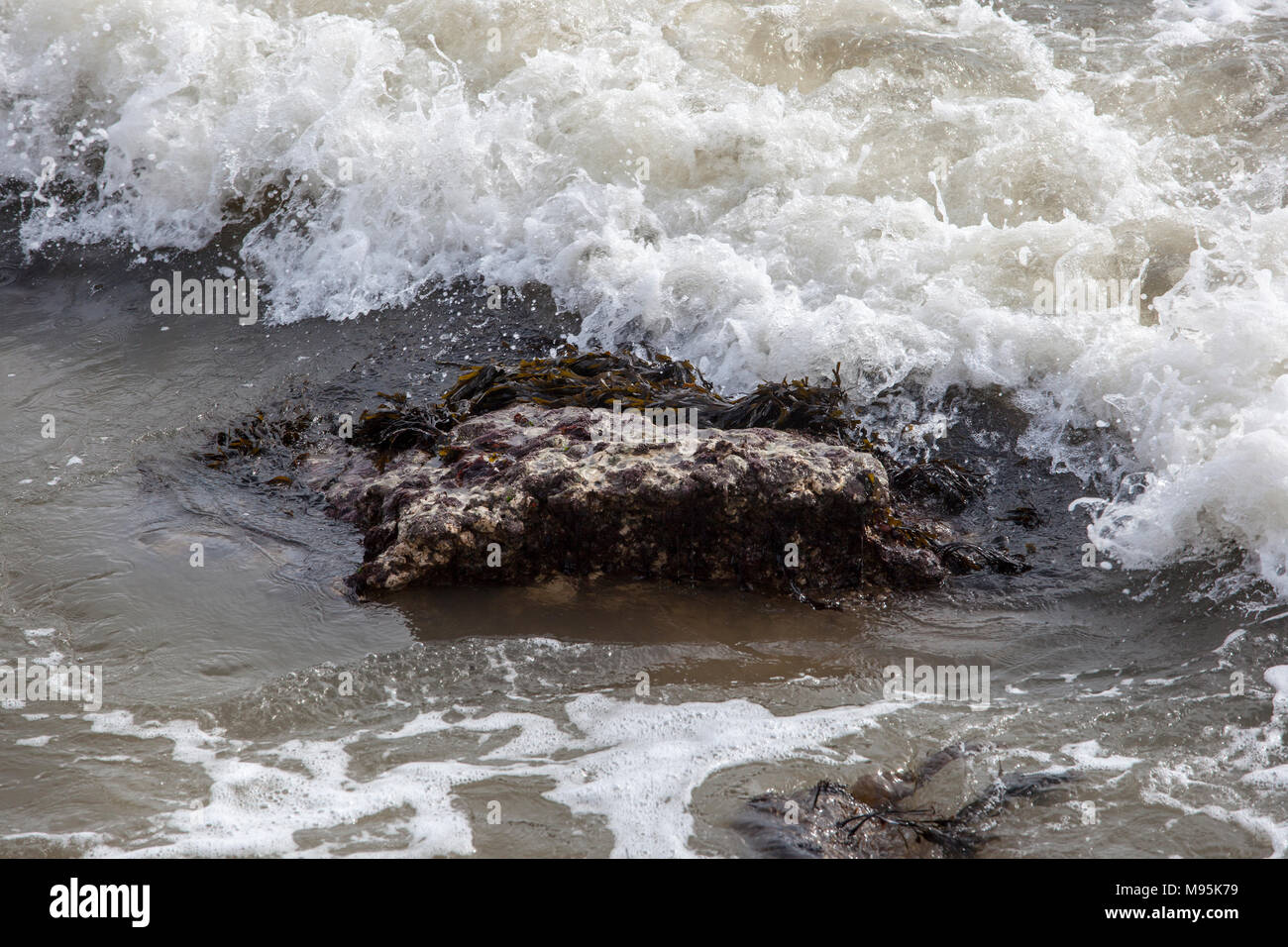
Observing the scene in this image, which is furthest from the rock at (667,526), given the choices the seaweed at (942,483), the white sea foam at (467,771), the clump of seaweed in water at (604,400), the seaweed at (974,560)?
the white sea foam at (467,771)

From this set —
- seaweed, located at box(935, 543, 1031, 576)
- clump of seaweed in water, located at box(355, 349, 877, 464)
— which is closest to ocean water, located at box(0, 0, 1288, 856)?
seaweed, located at box(935, 543, 1031, 576)

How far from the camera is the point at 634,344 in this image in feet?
22.7

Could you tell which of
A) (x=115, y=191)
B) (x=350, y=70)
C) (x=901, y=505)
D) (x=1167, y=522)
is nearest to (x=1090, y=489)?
(x=1167, y=522)

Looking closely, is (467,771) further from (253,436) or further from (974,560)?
(253,436)

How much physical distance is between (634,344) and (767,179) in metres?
2.12

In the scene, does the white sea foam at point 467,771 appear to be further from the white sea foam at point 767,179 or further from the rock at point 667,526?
the white sea foam at point 767,179

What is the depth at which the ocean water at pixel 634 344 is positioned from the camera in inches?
148

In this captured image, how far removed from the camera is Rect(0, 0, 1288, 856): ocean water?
376 centimetres

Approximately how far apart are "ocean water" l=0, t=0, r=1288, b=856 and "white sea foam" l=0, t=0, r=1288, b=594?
0.04m

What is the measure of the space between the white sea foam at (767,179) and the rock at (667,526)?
1388 mm

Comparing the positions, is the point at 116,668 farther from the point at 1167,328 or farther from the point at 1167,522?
the point at 1167,328

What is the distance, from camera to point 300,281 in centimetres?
791

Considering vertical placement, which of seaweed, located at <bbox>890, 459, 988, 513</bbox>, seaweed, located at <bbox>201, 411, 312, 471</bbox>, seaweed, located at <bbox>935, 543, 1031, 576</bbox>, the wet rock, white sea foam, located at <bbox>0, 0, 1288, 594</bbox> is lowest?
the wet rock

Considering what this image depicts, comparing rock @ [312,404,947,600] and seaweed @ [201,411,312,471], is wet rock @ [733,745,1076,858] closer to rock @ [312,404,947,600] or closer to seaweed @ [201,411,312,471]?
rock @ [312,404,947,600]
